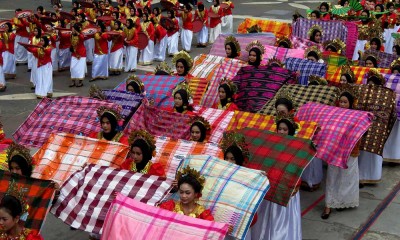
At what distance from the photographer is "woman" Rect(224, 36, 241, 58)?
11625mm

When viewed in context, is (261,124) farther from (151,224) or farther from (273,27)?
(273,27)

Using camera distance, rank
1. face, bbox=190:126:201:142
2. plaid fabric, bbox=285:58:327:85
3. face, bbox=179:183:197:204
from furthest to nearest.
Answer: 1. plaid fabric, bbox=285:58:327:85
2. face, bbox=190:126:201:142
3. face, bbox=179:183:197:204

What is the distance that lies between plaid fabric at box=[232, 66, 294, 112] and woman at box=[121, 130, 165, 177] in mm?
2731

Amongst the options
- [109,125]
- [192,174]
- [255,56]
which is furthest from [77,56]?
[192,174]

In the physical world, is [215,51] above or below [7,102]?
above

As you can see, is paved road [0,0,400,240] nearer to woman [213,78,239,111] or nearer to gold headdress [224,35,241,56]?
woman [213,78,239,111]

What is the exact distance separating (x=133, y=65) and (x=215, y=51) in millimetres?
5411

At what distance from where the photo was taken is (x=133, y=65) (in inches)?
691

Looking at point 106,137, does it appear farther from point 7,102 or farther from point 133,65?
point 133,65

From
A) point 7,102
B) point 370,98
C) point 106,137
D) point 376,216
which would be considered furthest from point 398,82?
point 7,102

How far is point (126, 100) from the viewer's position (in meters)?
8.71

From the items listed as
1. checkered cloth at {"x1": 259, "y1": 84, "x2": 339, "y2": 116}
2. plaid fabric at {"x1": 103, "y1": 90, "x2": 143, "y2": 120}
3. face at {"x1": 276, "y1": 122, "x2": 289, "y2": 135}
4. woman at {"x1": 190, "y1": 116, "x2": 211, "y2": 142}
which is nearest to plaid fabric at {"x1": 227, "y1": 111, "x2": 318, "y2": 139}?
face at {"x1": 276, "y1": 122, "x2": 289, "y2": 135}

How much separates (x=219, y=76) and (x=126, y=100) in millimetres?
2316

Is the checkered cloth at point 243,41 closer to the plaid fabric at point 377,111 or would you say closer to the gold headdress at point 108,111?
the plaid fabric at point 377,111
